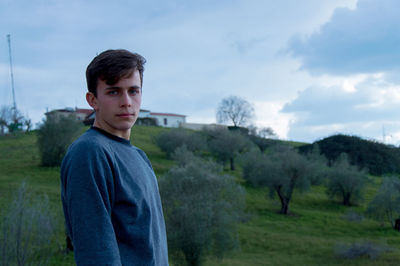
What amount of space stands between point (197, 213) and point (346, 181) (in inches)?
1150

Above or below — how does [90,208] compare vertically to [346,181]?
above

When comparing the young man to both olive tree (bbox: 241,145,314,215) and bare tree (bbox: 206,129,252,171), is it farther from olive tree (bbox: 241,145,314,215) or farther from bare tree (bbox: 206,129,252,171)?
bare tree (bbox: 206,129,252,171)

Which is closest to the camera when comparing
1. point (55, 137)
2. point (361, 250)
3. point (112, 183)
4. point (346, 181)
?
point (112, 183)

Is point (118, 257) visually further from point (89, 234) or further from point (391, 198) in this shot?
point (391, 198)

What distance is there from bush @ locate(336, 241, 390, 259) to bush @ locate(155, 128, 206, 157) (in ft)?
109

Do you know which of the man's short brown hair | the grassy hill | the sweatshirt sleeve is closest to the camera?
the sweatshirt sleeve

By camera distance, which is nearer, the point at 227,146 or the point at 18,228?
the point at 18,228

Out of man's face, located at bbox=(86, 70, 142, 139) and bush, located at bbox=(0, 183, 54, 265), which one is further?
bush, located at bbox=(0, 183, 54, 265)

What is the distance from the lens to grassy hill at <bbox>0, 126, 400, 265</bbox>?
A: 28297 mm

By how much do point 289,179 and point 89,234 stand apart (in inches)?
1720

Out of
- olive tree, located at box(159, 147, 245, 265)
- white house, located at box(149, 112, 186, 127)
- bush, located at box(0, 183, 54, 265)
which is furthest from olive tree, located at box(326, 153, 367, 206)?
white house, located at box(149, 112, 186, 127)

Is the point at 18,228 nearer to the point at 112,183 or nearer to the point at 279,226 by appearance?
the point at 112,183

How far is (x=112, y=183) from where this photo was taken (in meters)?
1.77

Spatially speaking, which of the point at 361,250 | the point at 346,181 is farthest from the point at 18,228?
the point at 346,181
